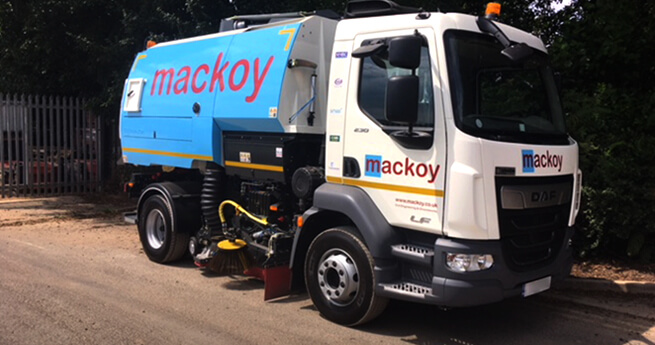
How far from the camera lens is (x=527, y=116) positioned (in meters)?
4.93

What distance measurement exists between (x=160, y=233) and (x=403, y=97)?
Answer: 4605 millimetres

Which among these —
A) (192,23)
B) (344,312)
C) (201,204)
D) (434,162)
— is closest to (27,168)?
(192,23)

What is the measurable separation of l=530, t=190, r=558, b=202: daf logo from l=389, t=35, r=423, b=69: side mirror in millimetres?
1471

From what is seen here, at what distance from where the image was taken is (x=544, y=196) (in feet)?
15.4

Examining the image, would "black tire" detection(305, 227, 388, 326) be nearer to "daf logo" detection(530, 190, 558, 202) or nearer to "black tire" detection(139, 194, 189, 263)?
"daf logo" detection(530, 190, 558, 202)

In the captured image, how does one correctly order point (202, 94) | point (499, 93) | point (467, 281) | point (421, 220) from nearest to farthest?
point (467, 281), point (421, 220), point (499, 93), point (202, 94)

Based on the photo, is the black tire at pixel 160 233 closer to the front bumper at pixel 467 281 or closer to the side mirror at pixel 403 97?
the front bumper at pixel 467 281

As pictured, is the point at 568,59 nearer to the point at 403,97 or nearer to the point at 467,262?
the point at 403,97

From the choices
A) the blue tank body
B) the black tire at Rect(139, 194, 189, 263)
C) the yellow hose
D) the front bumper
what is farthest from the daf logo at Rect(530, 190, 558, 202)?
the black tire at Rect(139, 194, 189, 263)

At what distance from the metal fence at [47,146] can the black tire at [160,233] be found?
6721mm

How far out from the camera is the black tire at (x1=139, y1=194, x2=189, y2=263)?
721cm

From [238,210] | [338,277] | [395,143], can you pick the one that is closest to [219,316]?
[338,277]

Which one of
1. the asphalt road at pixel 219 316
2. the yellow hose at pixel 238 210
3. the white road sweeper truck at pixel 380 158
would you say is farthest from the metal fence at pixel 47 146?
the yellow hose at pixel 238 210

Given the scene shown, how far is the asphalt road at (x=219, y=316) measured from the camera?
4848 millimetres
